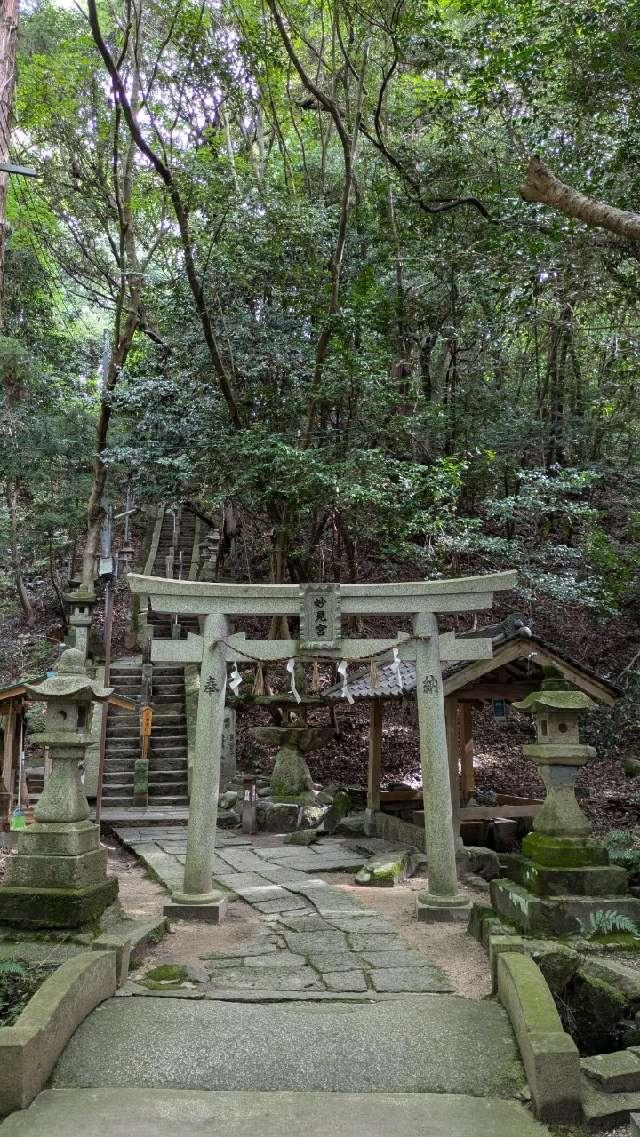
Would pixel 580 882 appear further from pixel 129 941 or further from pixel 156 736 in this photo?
pixel 156 736

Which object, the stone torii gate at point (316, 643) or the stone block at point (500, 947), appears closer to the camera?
the stone block at point (500, 947)

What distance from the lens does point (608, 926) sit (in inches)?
227

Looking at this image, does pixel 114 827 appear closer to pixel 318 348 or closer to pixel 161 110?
pixel 318 348

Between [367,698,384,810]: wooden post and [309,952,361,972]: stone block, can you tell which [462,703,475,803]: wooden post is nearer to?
[367,698,384,810]: wooden post

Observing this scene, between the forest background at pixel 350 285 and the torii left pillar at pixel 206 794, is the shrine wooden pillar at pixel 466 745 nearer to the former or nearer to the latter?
the forest background at pixel 350 285

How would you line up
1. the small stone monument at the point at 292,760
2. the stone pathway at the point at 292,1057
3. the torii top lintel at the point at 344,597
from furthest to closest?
the small stone monument at the point at 292,760
the torii top lintel at the point at 344,597
the stone pathway at the point at 292,1057

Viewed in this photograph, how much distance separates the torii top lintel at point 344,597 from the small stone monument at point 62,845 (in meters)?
1.30

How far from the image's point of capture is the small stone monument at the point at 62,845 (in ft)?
19.8

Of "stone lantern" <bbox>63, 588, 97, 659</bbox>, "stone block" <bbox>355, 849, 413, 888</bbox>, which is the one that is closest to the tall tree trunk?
"stone block" <bbox>355, 849, 413, 888</bbox>

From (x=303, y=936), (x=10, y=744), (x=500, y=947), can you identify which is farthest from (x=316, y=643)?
(x=10, y=744)

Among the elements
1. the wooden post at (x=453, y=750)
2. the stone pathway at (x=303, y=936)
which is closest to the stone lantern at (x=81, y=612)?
the stone pathway at (x=303, y=936)

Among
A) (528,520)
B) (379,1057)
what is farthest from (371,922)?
(528,520)

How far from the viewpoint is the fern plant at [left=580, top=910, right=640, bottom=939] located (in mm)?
5754

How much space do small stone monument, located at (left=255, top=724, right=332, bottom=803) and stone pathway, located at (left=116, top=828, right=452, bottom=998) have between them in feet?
5.83
